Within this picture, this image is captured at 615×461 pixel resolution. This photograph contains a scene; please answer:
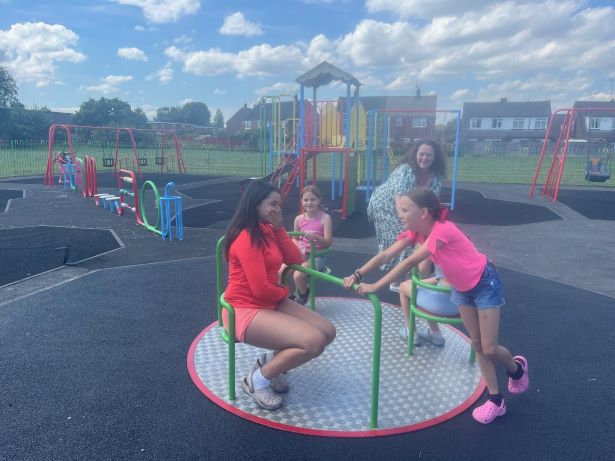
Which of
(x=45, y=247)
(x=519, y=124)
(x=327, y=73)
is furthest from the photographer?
(x=519, y=124)

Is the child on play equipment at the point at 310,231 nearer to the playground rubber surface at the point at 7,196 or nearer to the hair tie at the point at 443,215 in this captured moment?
the hair tie at the point at 443,215

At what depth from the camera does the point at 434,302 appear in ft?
11.3

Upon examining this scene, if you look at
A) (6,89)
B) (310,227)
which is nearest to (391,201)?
(310,227)

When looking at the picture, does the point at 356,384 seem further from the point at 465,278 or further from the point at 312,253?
the point at 312,253

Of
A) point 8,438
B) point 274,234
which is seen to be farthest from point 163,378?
point 274,234

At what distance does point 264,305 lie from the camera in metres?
3.18

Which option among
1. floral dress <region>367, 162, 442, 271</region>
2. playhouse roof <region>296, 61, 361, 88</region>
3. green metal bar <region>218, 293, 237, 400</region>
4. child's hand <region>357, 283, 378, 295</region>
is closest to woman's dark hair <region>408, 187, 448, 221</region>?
child's hand <region>357, 283, 378, 295</region>

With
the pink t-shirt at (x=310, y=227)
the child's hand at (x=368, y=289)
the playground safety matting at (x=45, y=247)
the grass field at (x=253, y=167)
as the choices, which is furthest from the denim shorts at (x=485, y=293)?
the grass field at (x=253, y=167)

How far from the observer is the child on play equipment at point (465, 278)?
2.92 meters

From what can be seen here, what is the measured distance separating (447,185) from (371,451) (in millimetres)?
16230

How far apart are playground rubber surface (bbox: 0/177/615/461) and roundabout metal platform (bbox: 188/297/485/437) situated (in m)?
0.06

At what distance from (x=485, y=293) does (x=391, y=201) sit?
80.6 inches

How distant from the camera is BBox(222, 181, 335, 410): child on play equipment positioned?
2973mm

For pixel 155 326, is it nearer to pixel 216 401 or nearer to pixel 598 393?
pixel 216 401
